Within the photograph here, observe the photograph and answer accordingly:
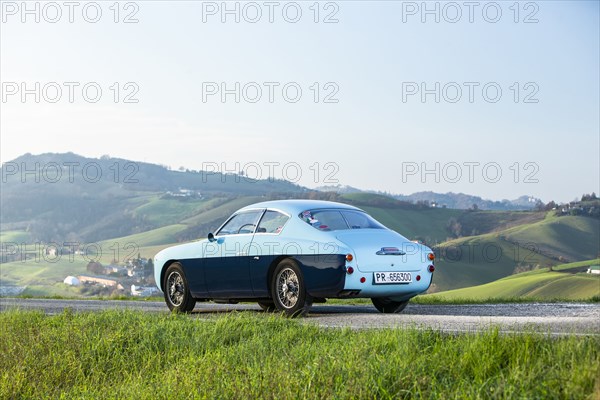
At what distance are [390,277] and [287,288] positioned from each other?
4.86 feet

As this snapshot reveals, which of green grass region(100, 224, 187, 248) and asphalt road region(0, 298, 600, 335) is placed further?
green grass region(100, 224, 187, 248)

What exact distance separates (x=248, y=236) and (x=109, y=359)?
3.65 m

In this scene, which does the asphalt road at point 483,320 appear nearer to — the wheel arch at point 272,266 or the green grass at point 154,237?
the wheel arch at point 272,266

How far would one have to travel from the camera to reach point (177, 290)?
14562 millimetres

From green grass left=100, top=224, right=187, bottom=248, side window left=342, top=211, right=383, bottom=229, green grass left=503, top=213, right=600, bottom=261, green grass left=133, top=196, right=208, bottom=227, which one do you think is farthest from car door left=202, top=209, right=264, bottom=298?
green grass left=133, top=196, right=208, bottom=227

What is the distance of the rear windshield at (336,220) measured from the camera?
483 inches

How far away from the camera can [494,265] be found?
110 m

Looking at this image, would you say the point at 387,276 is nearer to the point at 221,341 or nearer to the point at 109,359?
the point at 221,341

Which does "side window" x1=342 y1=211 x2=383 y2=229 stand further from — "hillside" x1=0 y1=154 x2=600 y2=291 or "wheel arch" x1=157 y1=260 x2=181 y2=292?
"hillside" x1=0 y1=154 x2=600 y2=291

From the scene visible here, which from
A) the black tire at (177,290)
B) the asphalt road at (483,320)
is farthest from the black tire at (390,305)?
the black tire at (177,290)

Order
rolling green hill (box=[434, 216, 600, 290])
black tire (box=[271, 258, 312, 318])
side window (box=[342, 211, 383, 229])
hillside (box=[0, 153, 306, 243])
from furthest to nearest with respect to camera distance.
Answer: hillside (box=[0, 153, 306, 243]) < rolling green hill (box=[434, 216, 600, 290]) < side window (box=[342, 211, 383, 229]) < black tire (box=[271, 258, 312, 318])

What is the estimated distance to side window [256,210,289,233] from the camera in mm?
12609

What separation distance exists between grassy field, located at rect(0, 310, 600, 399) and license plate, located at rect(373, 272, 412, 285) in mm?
1838

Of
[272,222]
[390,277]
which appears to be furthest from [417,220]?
[390,277]
